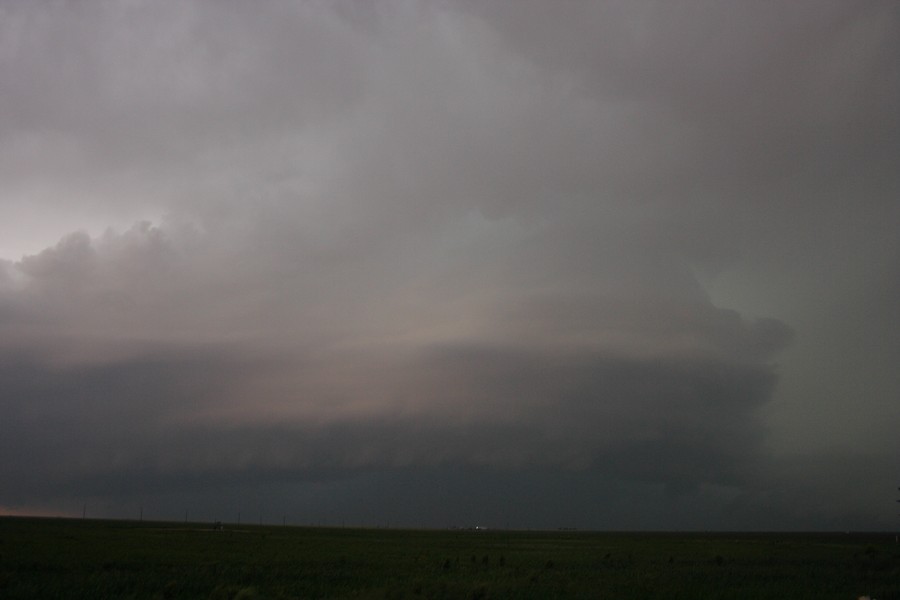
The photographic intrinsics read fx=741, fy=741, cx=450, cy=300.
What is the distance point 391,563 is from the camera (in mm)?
59250

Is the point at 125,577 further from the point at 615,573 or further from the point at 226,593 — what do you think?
the point at 615,573

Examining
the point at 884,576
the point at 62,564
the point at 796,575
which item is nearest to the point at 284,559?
the point at 62,564

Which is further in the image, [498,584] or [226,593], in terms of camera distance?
[498,584]

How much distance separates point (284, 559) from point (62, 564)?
1683 cm

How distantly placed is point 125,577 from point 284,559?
19783 mm

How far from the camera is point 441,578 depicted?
4559 centimetres

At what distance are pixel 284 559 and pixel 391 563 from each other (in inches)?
352

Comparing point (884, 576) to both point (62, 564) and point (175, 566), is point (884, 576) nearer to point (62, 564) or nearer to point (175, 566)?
point (175, 566)

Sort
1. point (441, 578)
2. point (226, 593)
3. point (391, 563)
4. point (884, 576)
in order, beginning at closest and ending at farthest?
1. point (226, 593)
2. point (441, 578)
3. point (884, 576)
4. point (391, 563)

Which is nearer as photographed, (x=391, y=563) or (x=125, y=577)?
(x=125, y=577)

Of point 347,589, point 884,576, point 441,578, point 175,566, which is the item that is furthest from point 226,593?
point 884,576

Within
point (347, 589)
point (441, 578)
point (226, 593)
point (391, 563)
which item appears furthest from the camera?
point (391, 563)

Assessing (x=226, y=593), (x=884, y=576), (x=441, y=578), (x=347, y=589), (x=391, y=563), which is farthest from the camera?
(x=391, y=563)

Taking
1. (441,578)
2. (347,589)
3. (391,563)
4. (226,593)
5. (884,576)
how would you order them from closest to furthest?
(226,593) → (347,589) → (441,578) → (884,576) → (391,563)
